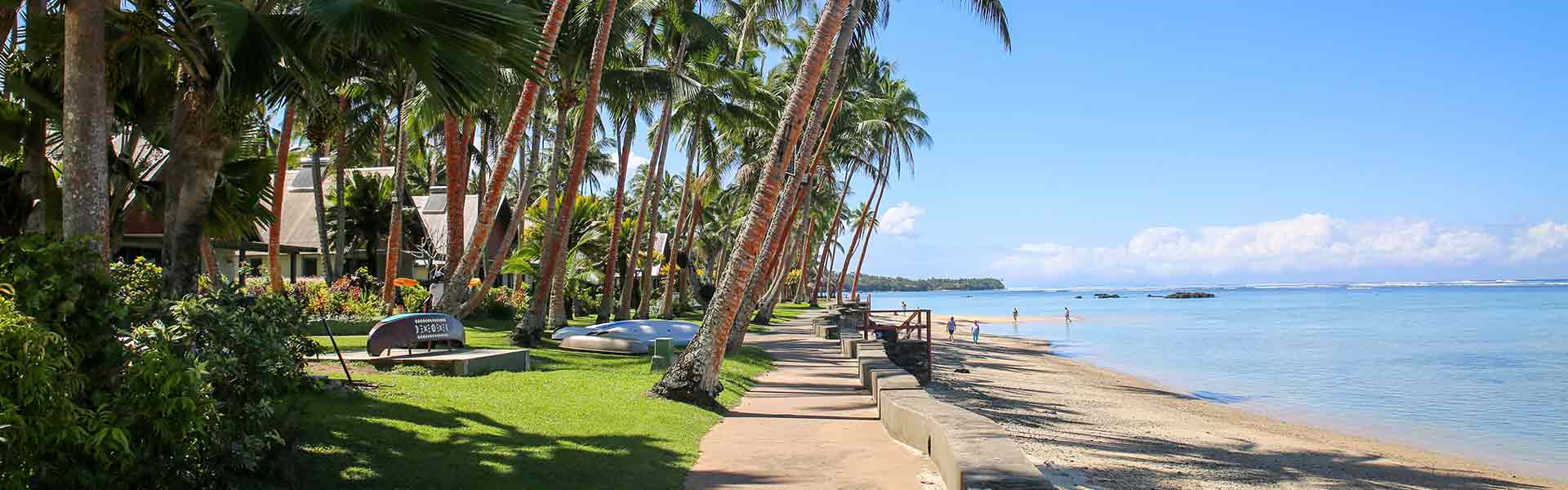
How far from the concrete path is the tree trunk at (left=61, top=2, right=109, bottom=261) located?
4.34 meters

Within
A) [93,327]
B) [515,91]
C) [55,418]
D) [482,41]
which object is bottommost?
[55,418]

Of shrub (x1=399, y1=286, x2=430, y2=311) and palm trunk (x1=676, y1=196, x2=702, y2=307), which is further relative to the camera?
palm trunk (x1=676, y1=196, x2=702, y2=307)

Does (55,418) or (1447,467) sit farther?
(1447,467)

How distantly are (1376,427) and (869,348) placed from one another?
32.0 feet

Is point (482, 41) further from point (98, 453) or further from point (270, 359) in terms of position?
point (98, 453)

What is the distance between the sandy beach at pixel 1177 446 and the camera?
12367 millimetres

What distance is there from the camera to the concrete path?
8352mm

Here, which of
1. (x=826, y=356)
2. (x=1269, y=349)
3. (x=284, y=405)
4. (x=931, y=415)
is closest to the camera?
(x=284, y=405)

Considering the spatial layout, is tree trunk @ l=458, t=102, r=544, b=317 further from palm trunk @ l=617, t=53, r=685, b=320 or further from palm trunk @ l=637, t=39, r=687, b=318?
palm trunk @ l=617, t=53, r=685, b=320

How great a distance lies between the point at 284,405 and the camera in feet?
22.6

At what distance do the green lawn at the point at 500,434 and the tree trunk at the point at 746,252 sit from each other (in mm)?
433

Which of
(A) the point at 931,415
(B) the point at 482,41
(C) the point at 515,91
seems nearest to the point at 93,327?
(B) the point at 482,41

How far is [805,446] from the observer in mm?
10086

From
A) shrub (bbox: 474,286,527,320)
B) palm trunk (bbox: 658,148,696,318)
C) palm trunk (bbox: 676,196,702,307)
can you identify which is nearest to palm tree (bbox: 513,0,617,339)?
shrub (bbox: 474,286,527,320)
